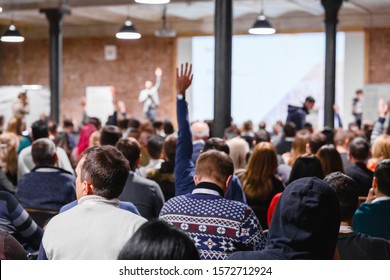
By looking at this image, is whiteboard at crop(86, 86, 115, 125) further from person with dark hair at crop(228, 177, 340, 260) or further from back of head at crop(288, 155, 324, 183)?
person with dark hair at crop(228, 177, 340, 260)

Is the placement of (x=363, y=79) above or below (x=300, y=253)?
above

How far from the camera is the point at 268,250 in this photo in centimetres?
226

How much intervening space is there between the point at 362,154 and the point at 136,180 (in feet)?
6.14

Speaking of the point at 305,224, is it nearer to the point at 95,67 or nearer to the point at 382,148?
the point at 382,148

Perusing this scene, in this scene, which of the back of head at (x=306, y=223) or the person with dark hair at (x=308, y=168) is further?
the person with dark hair at (x=308, y=168)

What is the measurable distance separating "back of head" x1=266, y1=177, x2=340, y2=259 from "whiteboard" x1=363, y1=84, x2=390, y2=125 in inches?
549

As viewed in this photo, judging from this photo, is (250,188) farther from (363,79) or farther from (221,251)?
(363,79)

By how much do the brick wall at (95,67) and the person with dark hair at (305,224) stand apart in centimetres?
1626

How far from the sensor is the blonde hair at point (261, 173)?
4434 mm

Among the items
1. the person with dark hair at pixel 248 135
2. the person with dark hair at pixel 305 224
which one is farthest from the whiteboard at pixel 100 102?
the person with dark hair at pixel 305 224

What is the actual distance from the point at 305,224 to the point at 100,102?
16806mm

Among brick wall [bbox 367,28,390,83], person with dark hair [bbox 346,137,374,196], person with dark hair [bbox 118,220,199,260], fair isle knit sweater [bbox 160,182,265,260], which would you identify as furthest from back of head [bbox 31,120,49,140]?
brick wall [bbox 367,28,390,83]

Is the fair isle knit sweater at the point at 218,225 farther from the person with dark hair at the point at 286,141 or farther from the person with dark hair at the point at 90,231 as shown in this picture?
the person with dark hair at the point at 286,141
